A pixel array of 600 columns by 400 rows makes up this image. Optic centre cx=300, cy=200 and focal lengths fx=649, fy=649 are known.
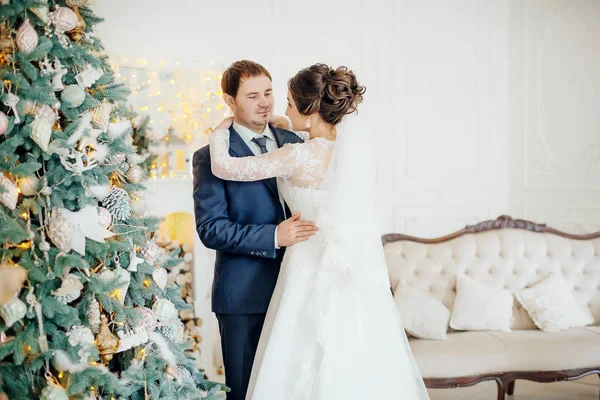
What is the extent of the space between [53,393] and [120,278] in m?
0.42

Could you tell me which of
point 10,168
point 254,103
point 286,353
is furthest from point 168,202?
point 10,168

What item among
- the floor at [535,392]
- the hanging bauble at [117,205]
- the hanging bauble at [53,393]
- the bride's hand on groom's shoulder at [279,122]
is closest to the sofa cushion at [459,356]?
the floor at [535,392]

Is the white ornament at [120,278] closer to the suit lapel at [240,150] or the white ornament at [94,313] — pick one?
the white ornament at [94,313]

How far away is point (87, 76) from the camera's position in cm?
215

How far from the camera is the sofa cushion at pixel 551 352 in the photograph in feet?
13.0

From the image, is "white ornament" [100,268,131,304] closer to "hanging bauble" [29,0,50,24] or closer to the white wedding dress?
the white wedding dress

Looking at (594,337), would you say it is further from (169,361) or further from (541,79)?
(169,361)

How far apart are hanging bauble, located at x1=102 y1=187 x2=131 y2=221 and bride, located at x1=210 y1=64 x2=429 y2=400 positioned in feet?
1.79

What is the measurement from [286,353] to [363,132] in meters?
0.96

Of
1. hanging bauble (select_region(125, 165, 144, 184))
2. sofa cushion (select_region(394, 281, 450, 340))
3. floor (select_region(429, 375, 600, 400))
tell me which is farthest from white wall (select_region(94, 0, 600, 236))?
hanging bauble (select_region(125, 165, 144, 184))

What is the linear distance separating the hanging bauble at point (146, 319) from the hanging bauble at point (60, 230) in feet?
1.25

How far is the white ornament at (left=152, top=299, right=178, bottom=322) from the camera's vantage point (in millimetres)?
2379

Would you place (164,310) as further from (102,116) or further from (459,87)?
(459,87)

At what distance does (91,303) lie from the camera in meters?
2.15
